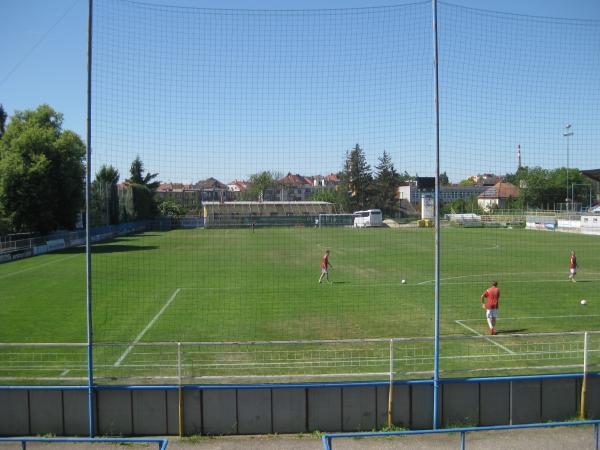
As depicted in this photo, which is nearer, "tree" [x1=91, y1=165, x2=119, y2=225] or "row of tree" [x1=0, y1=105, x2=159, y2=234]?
"row of tree" [x1=0, y1=105, x2=159, y2=234]

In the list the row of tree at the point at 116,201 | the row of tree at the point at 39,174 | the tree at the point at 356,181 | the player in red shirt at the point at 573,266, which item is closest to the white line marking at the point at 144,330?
the tree at the point at 356,181

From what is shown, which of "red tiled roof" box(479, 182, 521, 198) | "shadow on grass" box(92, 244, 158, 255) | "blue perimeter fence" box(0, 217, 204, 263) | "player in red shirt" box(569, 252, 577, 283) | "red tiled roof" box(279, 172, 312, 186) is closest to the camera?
"red tiled roof" box(279, 172, 312, 186)

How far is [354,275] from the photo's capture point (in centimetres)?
2617

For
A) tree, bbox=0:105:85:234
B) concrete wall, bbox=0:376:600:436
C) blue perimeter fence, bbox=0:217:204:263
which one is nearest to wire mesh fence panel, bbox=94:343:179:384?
concrete wall, bbox=0:376:600:436

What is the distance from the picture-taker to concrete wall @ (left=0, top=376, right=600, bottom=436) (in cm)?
819

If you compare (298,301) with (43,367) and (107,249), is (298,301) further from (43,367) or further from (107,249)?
(107,249)

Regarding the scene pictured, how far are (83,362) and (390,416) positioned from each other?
7178mm

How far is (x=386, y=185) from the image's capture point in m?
12.5

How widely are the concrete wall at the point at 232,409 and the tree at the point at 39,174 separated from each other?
37115 millimetres

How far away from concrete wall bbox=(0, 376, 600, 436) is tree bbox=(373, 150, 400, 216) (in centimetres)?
469

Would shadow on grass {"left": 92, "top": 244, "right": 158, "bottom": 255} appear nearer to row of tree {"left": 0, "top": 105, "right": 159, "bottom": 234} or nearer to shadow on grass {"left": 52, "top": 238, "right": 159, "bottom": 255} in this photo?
shadow on grass {"left": 52, "top": 238, "right": 159, "bottom": 255}

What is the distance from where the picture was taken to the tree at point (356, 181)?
11.4m

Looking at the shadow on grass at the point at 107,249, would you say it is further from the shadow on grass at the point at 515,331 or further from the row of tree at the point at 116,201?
the shadow on grass at the point at 515,331

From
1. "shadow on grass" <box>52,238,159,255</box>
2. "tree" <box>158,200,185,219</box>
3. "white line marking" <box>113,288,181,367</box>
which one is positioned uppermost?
"tree" <box>158,200,185,219</box>
